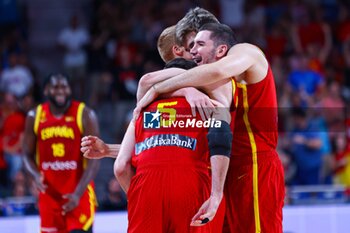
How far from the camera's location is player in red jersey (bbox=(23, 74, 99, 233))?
8180 mm

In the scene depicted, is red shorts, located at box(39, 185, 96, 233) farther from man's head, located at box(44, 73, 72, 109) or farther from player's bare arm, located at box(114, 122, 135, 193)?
player's bare arm, located at box(114, 122, 135, 193)

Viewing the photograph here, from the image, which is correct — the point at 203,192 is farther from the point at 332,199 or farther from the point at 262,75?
the point at 332,199

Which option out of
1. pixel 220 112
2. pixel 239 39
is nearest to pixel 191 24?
pixel 220 112

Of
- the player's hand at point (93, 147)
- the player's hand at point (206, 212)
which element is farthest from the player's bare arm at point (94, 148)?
the player's hand at point (206, 212)

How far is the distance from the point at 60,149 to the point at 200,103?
131 inches

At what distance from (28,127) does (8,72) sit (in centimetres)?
647

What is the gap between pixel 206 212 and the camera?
5.21 meters

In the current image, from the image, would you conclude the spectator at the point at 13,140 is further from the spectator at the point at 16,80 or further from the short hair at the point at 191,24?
the short hair at the point at 191,24

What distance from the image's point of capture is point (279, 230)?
5996mm

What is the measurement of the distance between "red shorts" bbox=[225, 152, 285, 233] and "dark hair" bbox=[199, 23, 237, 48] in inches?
35.1

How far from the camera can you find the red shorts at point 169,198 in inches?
208

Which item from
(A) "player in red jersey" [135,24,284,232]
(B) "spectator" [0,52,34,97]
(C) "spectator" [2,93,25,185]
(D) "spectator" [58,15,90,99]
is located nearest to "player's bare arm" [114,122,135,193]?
(A) "player in red jersey" [135,24,284,232]

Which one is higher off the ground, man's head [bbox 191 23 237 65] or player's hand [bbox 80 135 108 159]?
man's head [bbox 191 23 237 65]

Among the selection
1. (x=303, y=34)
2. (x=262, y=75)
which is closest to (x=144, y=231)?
(x=262, y=75)
